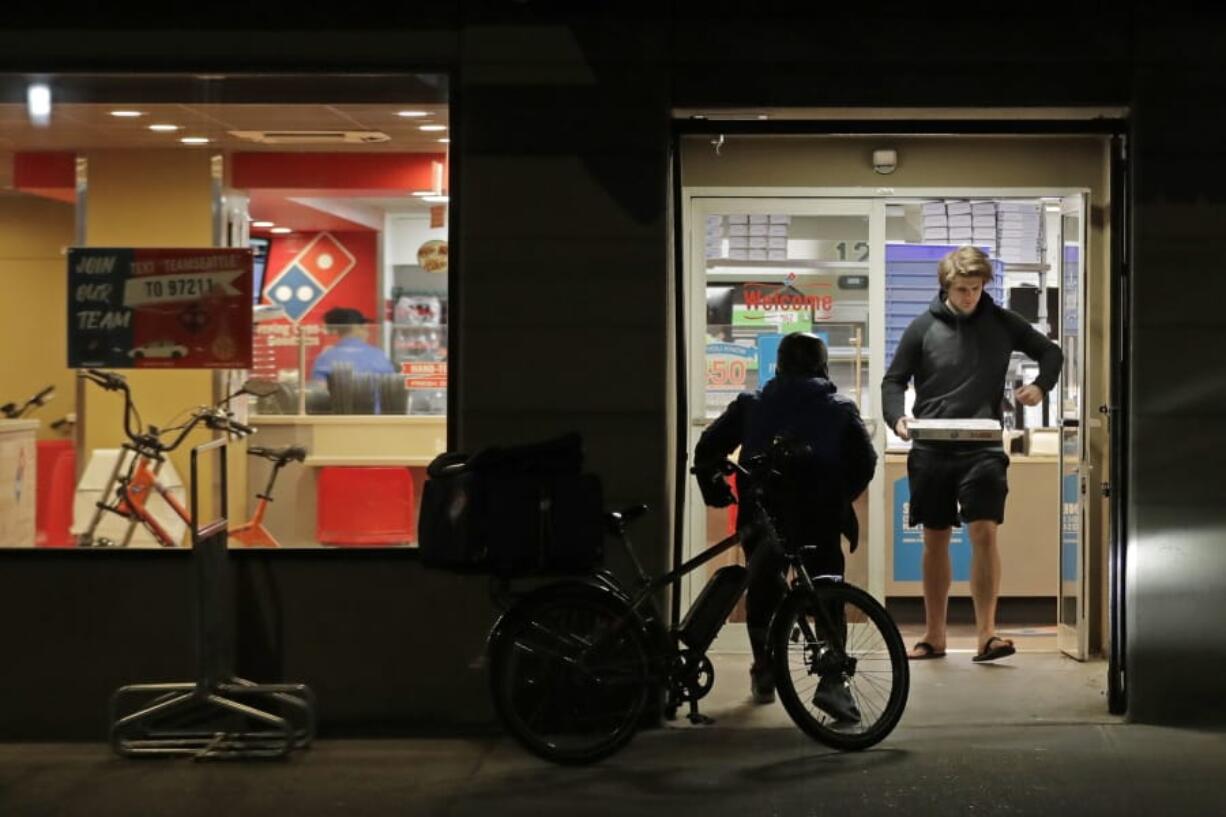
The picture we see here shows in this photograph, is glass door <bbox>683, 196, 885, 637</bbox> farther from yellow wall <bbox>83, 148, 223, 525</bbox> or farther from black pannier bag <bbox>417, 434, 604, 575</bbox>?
yellow wall <bbox>83, 148, 223, 525</bbox>

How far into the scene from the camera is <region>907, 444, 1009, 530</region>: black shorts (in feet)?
26.2

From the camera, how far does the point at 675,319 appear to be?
7.19 metres

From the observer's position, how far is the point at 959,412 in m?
8.13

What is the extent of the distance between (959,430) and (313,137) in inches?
135

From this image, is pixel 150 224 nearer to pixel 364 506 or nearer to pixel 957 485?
pixel 364 506

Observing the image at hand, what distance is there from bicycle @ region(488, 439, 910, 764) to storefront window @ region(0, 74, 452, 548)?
1022 millimetres

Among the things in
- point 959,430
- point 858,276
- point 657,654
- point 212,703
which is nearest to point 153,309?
point 212,703

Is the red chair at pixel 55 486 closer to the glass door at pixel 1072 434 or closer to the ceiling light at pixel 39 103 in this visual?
the ceiling light at pixel 39 103

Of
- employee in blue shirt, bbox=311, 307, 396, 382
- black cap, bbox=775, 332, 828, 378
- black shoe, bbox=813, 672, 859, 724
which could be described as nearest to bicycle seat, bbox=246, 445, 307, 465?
employee in blue shirt, bbox=311, 307, 396, 382

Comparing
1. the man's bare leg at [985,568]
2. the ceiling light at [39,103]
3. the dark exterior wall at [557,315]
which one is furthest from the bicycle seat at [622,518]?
the ceiling light at [39,103]

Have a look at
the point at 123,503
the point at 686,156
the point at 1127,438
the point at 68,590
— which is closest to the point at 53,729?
the point at 68,590

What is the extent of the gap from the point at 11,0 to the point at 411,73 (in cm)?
172

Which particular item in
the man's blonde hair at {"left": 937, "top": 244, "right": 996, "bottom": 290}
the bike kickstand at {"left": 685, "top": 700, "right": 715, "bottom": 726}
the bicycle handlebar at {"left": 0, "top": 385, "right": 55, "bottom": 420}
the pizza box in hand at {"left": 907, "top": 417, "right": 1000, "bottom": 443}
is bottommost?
the bike kickstand at {"left": 685, "top": 700, "right": 715, "bottom": 726}

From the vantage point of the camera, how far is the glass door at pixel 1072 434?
7980 mm
